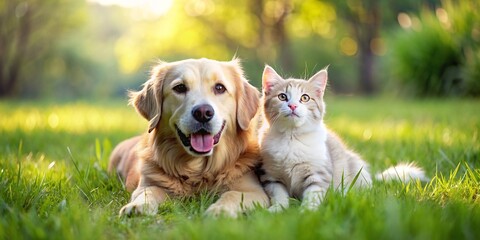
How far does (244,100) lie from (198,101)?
0.46m

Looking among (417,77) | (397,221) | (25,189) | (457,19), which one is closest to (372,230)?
(397,221)

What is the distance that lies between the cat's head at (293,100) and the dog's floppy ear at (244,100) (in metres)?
0.08

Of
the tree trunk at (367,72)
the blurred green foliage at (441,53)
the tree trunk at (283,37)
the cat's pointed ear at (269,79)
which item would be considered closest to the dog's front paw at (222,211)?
the cat's pointed ear at (269,79)

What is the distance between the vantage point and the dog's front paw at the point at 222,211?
254 centimetres

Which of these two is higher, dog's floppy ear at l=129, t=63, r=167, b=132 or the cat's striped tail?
dog's floppy ear at l=129, t=63, r=167, b=132

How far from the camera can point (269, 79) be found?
3.42m

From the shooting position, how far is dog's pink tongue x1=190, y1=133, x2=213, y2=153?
120 inches

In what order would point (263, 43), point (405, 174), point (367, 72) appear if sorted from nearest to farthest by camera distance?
point (405, 174) < point (367, 72) < point (263, 43)

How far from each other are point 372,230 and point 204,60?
1754 mm

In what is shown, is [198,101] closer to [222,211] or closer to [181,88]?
[181,88]

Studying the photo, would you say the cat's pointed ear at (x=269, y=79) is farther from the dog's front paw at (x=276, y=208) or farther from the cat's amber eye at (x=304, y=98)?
the dog's front paw at (x=276, y=208)

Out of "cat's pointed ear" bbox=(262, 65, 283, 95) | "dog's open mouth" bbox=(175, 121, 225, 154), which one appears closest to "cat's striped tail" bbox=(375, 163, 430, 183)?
"cat's pointed ear" bbox=(262, 65, 283, 95)

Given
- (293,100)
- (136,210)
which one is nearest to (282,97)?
(293,100)

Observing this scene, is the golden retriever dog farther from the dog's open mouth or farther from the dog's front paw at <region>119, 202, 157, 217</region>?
the dog's front paw at <region>119, 202, 157, 217</region>
